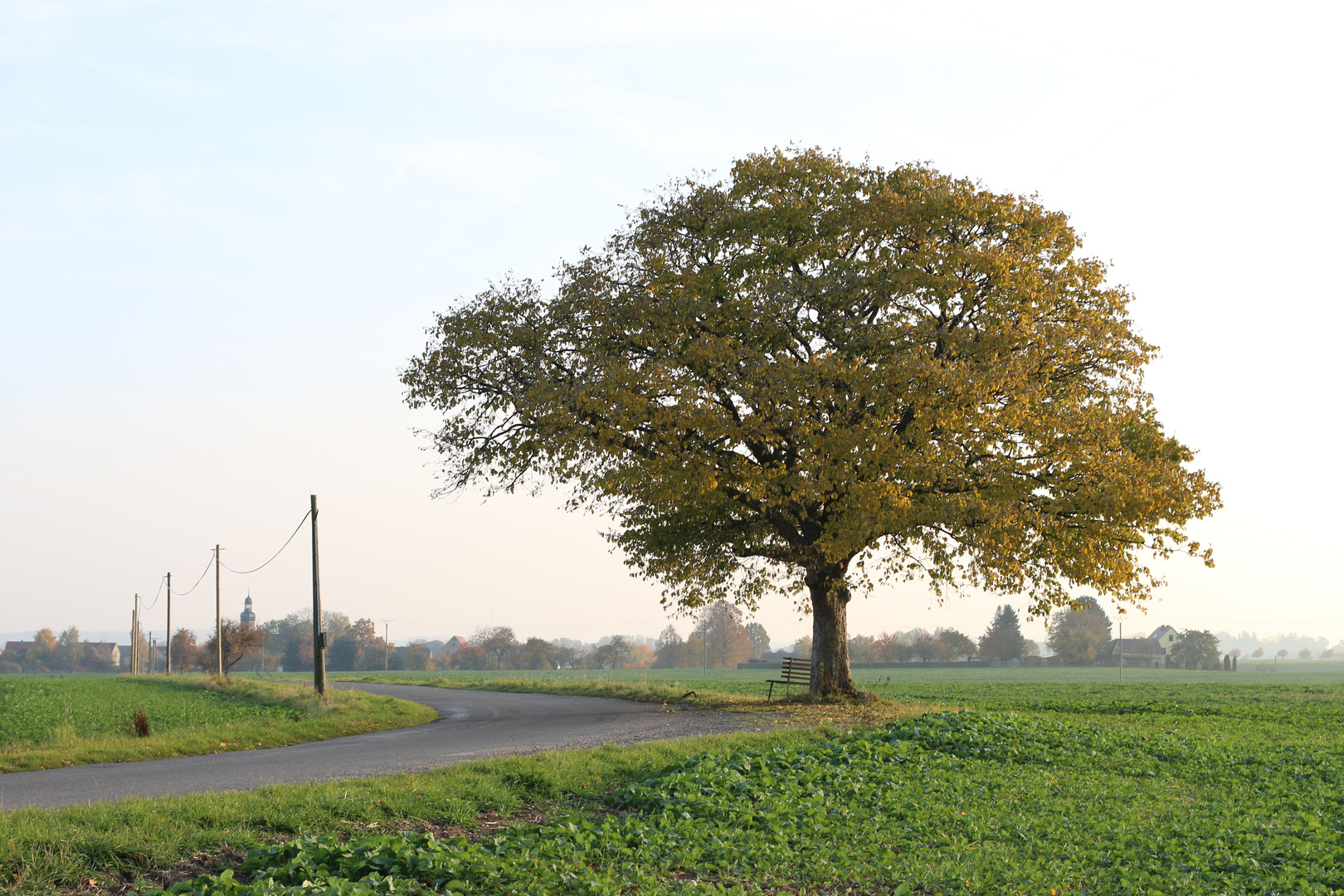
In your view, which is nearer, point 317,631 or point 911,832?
point 911,832

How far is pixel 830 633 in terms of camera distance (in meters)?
23.8

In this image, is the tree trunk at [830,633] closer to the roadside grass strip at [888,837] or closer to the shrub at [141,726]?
the roadside grass strip at [888,837]

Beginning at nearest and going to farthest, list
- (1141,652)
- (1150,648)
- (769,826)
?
(769,826)
(1141,652)
(1150,648)

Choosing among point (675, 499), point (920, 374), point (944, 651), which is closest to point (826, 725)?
point (675, 499)

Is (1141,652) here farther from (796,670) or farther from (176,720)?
(176,720)

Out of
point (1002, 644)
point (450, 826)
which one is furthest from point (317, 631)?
point (1002, 644)

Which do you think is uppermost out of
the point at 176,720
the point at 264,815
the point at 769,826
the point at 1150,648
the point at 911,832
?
the point at 264,815

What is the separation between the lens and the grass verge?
7098 millimetres

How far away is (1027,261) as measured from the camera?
21781mm

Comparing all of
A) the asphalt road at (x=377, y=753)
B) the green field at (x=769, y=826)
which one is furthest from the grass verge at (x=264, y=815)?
the asphalt road at (x=377, y=753)

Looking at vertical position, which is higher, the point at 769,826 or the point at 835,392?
the point at 835,392

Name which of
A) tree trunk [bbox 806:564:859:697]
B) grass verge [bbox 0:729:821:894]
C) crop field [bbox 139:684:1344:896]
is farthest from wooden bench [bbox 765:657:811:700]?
grass verge [bbox 0:729:821:894]

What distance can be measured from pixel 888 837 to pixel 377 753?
8.47 meters

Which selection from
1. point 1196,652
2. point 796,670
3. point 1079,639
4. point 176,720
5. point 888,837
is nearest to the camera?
point 888,837
